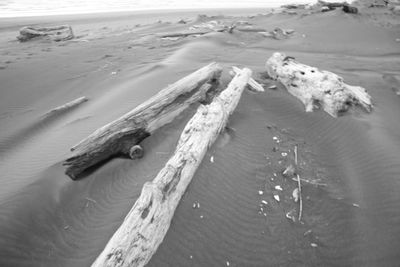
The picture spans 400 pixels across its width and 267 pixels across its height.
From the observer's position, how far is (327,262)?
2.28 m

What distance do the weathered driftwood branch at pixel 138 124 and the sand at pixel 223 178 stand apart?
0.55 feet

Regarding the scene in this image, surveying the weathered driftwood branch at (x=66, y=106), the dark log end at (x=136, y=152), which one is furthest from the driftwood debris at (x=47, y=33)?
the dark log end at (x=136, y=152)

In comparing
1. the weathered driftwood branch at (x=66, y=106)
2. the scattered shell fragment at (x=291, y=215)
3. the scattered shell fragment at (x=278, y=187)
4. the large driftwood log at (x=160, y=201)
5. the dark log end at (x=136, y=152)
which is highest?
the large driftwood log at (x=160, y=201)

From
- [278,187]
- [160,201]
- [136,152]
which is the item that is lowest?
[278,187]

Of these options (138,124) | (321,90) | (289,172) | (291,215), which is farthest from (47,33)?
(291,215)

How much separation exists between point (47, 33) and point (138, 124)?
9.04 meters

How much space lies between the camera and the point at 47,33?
32.9 feet

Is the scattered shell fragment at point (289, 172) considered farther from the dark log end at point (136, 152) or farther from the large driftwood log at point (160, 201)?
the dark log end at point (136, 152)

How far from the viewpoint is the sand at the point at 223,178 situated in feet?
7.75

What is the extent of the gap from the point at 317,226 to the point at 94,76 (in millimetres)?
5559

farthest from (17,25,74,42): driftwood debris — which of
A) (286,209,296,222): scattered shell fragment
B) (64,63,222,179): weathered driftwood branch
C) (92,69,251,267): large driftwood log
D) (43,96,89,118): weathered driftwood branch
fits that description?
(286,209,296,222): scattered shell fragment

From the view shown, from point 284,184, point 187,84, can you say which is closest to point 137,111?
point 187,84

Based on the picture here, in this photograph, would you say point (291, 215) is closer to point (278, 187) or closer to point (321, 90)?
point (278, 187)

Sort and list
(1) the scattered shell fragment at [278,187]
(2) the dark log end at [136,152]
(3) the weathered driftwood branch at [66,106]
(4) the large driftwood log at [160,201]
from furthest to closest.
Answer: (3) the weathered driftwood branch at [66,106]
(2) the dark log end at [136,152]
(1) the scattered shell fragment at [278,187]
(4) the large driftwood log at [160,201]
